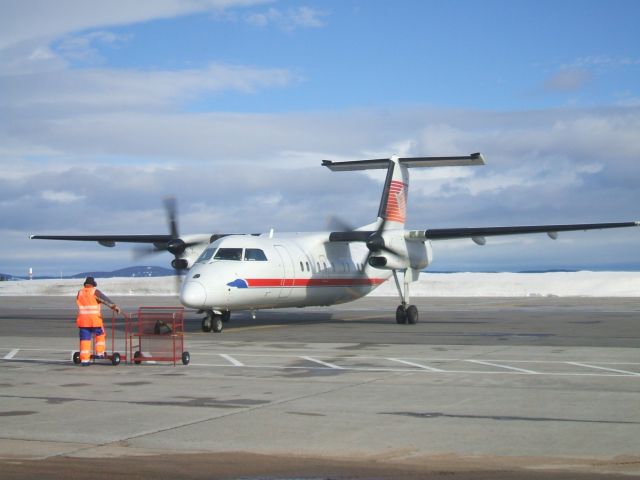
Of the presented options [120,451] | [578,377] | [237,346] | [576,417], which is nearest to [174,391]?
[120,451]

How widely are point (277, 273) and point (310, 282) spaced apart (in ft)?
8.33

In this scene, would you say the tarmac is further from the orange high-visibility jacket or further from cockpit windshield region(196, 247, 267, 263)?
cockpit windshield region(196, 247, 267, 263)

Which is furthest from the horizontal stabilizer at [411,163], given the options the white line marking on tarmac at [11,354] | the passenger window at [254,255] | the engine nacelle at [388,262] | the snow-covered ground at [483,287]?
the snow-covered ground at [483,287]

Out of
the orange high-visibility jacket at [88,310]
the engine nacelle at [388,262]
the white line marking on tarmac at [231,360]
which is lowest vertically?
the white line marking on tarmac at [231,360]

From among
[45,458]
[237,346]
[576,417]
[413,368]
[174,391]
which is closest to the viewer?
[45,458]

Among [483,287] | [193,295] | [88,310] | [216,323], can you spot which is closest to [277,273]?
[216,323]

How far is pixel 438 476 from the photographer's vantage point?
6.94 m

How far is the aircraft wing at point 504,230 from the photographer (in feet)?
92.8

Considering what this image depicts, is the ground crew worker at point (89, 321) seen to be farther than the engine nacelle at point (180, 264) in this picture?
No

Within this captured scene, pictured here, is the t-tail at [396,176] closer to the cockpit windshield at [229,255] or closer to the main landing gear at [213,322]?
the cockpit windshield at [229,255]

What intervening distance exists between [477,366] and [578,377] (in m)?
2.10

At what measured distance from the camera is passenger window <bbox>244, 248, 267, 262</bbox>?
A: 25.3 meters

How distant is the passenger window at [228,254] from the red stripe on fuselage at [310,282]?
2.61 ft

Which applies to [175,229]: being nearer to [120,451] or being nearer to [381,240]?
[381,240]
